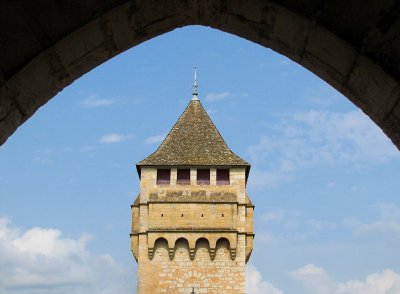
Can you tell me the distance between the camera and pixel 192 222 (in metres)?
29.2

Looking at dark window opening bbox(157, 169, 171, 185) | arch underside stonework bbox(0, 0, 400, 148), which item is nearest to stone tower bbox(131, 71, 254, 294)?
dark window opening bbox(157, 169, 171, 185)

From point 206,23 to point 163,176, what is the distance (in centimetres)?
2725

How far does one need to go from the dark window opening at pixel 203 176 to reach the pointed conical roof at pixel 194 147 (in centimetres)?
32

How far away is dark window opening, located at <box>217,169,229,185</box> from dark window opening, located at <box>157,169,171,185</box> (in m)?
2.12

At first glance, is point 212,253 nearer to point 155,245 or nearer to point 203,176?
point 155,245

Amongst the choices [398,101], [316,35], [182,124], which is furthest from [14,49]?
[182,124]

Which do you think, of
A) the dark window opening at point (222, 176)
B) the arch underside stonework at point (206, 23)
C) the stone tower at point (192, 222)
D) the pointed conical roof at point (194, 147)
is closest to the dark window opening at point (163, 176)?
the stone tower at point (192, 222)

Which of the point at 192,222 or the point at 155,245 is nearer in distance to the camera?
the point at 155,245

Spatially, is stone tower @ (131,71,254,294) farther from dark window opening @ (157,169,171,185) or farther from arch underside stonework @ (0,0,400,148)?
arch underside stonework @ (0,0,400,148)

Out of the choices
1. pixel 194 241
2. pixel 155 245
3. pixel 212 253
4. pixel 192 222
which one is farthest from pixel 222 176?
pixel 155 245

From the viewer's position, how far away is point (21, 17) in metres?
2.82

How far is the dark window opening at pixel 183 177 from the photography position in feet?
98.8

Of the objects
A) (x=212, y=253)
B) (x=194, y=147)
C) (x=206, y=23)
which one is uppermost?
(x=194, y=147)

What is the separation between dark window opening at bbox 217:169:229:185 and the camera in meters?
30.0
